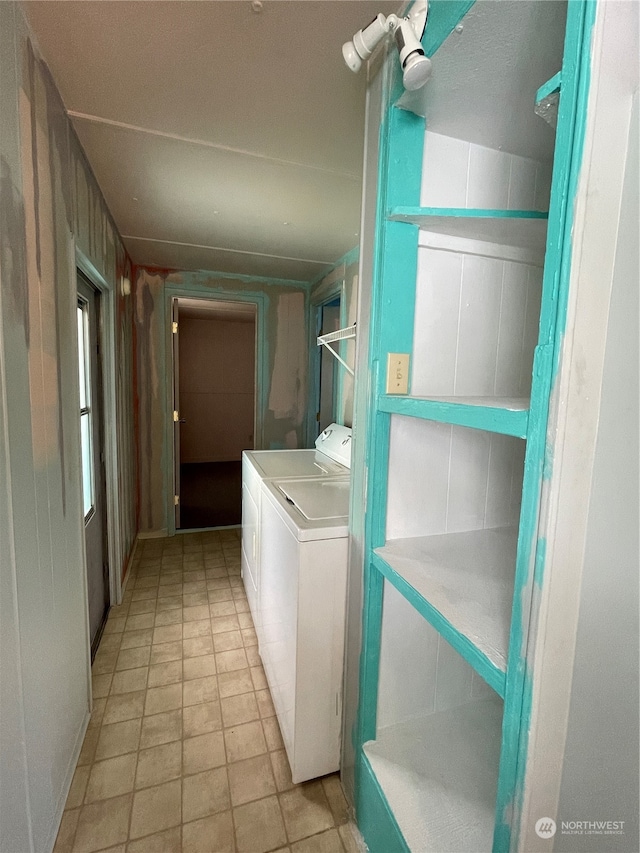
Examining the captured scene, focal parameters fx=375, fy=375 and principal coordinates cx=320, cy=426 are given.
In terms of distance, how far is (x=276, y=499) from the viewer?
155 cm

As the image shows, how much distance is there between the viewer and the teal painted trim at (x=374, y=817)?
98 cm

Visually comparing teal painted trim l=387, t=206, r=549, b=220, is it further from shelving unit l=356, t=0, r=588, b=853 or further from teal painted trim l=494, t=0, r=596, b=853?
teal painted trim l=494, t=0, r=596, b=853

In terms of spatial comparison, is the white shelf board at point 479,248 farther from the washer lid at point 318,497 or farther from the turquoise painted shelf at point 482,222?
the washer lid at point 318,497

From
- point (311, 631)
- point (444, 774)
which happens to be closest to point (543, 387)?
point (311, 631)

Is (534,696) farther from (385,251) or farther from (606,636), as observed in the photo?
(385,251)

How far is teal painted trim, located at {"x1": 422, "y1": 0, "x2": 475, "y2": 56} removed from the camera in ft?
2.50

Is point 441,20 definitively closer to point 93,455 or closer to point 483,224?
point 483,224

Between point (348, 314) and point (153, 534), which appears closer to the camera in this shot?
point (348, 314)

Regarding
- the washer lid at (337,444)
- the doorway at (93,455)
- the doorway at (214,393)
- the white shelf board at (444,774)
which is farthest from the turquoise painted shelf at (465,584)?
the doorway at (214,393)

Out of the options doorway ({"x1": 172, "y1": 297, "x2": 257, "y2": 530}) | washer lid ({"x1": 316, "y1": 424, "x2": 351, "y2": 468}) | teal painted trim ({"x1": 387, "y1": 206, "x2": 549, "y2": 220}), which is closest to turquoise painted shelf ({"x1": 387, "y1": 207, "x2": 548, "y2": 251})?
teal painted trim ({"x1": 387, "y1": 206, "x2": 549, "y2": 220})

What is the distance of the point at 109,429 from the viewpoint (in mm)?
2227

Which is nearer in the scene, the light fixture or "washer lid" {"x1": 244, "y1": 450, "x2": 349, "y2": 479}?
the light fixture

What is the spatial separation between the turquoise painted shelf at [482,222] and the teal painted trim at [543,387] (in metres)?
0.42
